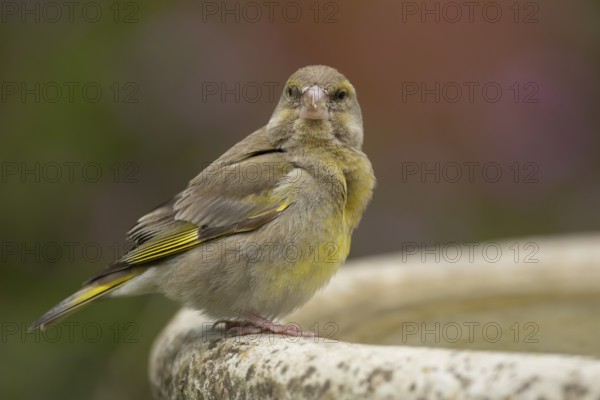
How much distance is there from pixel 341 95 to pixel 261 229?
88cm

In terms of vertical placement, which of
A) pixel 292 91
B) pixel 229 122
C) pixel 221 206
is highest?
pixel 229 122

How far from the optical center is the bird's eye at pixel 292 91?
4.19 meters

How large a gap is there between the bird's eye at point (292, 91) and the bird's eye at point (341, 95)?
192mm

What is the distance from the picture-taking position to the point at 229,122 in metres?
6.77

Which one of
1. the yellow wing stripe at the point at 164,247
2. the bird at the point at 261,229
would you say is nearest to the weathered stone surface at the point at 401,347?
the bird at the point at 261,229

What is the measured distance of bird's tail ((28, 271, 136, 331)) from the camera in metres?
3.83

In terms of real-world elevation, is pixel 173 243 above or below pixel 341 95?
below

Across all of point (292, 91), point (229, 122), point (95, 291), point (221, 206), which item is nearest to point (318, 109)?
point (292, 91)

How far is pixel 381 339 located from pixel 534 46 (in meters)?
4.58

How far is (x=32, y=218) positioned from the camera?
6.37m

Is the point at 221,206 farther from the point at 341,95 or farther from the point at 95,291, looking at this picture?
the point at 341,95

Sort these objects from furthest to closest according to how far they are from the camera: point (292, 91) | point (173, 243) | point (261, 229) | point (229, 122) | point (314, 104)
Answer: point (229, 122)
point (292, 91)
point (314, 104)
point (173, 243)
point (261, 229)

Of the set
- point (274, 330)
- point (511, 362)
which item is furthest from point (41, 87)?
point (511, 362)

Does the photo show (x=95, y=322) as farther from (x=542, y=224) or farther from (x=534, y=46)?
(x=534, y=46)
